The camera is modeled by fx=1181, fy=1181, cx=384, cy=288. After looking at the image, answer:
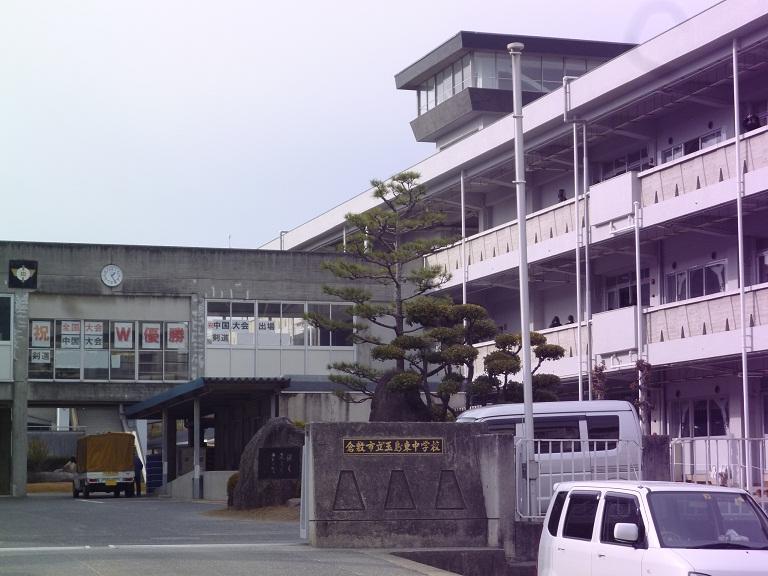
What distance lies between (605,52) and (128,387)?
2213cm

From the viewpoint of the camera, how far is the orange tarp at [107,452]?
4172 centimetres

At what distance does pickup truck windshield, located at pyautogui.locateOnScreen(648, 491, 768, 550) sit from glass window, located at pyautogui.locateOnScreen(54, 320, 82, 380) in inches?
1394

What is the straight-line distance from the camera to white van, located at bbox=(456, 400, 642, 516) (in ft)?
57.9

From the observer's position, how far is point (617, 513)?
1126 centimetres

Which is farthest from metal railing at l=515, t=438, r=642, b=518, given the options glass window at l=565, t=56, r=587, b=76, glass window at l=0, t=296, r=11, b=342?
glass window at l=565, t=56, r=587, b=76

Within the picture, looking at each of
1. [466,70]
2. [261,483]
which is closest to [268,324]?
[466,70]

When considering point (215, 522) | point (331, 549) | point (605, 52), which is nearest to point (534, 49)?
point (605, 52)

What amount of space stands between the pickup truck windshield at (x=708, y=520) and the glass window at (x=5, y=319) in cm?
3332

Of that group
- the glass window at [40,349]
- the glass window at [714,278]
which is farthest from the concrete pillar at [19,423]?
the glass window at [714,278]

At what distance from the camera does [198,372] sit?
1762 inches

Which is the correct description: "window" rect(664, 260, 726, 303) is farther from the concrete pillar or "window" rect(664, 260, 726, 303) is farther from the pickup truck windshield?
the concrete pillar

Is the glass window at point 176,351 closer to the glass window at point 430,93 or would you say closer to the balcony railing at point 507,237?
the balcony railing at point 507,237

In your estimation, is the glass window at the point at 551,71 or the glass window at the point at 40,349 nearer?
the glass window at the point at 40,349

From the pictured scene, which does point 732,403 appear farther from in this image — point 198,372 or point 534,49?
point 198,372
